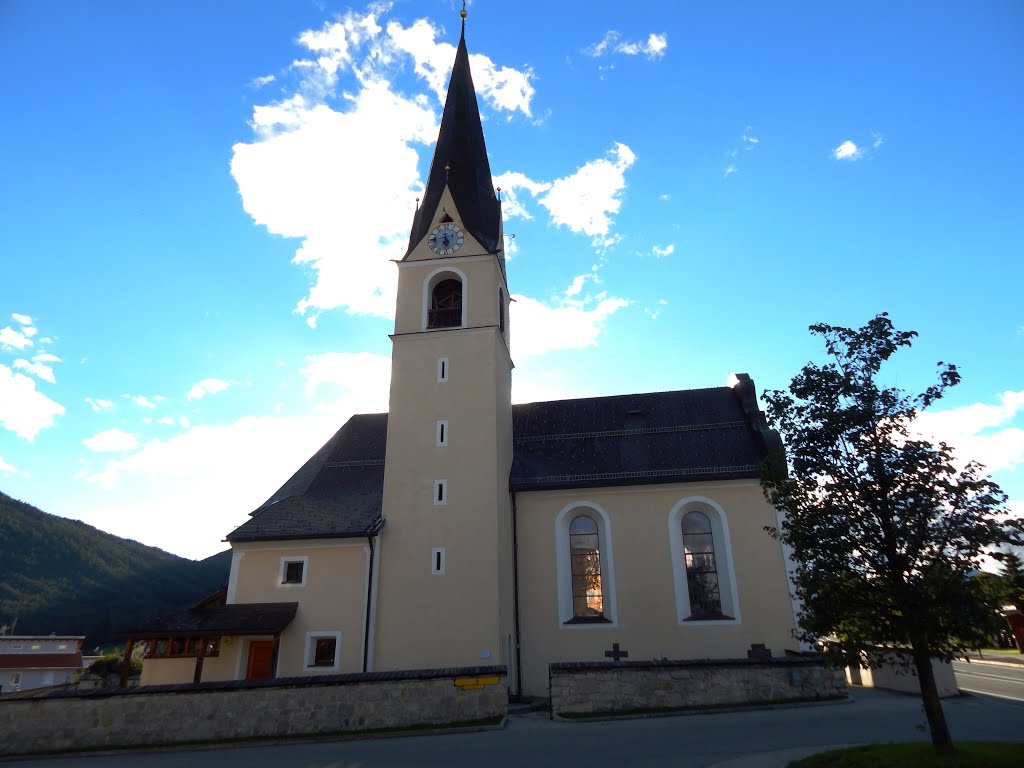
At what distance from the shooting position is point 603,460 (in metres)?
22.9

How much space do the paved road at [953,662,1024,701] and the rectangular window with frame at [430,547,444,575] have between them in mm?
15106

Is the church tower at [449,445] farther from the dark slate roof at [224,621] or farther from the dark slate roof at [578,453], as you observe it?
the dark slate roof at [224,621]

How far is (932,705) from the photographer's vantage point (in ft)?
29.4

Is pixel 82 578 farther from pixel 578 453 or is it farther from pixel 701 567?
pixel 701 567

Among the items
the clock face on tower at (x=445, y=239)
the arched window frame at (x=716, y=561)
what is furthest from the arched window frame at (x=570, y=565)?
the clock face on tower at (x=445, y=239)

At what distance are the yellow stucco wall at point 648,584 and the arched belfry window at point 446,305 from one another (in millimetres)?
7237

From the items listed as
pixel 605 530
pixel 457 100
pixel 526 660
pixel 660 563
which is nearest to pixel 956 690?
pixel 660 563

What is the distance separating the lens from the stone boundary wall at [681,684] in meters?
13.7

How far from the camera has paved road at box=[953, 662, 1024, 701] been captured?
17406 mm

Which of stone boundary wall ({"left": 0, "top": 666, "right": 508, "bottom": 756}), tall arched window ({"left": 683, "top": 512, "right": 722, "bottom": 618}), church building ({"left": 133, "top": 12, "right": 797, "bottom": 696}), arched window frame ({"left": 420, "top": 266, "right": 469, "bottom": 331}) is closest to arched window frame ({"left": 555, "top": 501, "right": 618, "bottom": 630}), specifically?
church building ({"left": 133, "top": 12, "right": 797, "bottom": 696})

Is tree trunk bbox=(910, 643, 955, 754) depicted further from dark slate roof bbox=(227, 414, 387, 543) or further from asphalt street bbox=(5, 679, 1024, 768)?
dark slate roof bbox=(227, 414, 387, 543)

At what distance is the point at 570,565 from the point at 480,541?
3.51 metres

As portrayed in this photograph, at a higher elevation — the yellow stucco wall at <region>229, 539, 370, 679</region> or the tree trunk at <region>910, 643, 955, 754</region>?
the yellow stucco wall at <region>229, 539, 370, 679</region>

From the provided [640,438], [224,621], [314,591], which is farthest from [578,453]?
[224,621]
